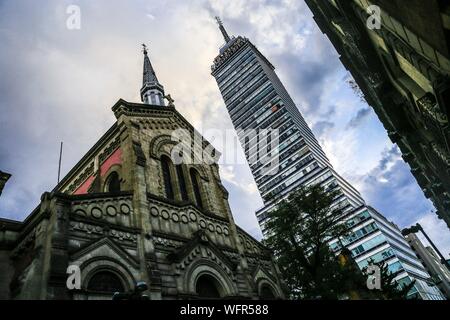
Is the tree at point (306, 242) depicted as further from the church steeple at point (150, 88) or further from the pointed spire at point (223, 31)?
the pointed spire at point (223, 31)

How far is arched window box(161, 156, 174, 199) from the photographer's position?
56.5ft

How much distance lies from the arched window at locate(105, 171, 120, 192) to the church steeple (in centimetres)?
1748

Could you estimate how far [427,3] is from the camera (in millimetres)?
5707

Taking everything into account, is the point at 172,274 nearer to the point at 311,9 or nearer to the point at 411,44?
the point at 411,44

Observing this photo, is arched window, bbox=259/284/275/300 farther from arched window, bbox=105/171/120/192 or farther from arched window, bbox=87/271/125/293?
arched window, bbox=105/171/120/192

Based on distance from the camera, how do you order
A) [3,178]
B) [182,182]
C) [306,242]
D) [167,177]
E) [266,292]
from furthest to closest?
1. [306,242]
2. [182,182]
3. [167,177]
4. [266,292]
5. [3,178]

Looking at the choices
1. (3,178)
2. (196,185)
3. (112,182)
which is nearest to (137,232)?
(112,182)

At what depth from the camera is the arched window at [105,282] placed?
34.3ft

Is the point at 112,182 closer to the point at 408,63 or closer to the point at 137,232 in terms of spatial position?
the point at 137,232

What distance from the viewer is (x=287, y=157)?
81125 mm

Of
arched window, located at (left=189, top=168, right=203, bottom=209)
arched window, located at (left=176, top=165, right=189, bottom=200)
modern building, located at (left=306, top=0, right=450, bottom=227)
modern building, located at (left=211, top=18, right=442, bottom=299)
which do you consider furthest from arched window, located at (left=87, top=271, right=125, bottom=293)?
modern building, located at (left=211, top=18, right=442, bottom=299)

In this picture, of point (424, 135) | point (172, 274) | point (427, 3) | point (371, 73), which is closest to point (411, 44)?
point (427, 3)

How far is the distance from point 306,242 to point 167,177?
34.9 feet
